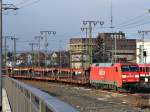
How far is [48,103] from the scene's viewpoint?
6.03m

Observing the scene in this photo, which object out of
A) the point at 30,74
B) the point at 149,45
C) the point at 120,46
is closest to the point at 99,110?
the point at 30,74

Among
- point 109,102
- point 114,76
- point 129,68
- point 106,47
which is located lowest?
point 109,102

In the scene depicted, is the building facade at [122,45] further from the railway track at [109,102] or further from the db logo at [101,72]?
the railway track at [109,102]

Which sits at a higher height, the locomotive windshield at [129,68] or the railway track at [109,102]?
the locomotive windshield at [129,68]

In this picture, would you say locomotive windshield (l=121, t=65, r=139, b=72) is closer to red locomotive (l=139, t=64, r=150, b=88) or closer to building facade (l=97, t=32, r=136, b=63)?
red locomotive (l=139, t=64, r=150, b=88)

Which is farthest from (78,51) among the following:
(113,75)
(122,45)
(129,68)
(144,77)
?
(129,68)

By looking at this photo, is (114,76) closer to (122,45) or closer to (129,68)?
(129,68)

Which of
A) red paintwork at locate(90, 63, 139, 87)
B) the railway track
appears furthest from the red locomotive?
the railway track

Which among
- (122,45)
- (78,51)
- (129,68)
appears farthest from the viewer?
(122,45)

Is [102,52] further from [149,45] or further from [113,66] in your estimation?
[113,66]

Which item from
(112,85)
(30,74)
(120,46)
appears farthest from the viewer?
(120,46)

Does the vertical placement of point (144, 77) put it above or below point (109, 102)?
above

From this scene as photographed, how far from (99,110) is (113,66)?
26416 mm

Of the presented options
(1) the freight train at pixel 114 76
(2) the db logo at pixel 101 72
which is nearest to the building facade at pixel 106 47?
(1) the freight train at pixel 114 76
